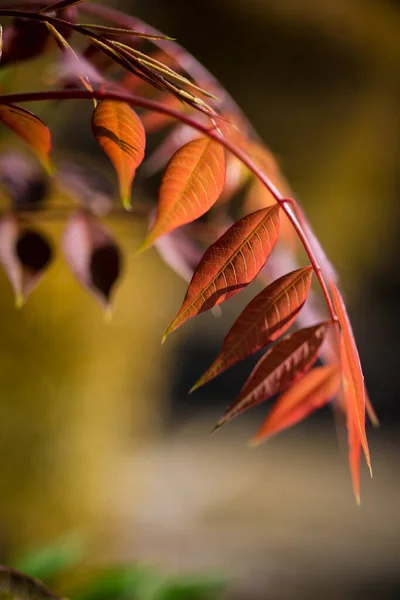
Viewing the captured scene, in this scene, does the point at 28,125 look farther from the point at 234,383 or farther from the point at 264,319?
the point at 234,383

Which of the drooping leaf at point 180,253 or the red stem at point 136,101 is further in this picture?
the drooping leaf at point 180,253

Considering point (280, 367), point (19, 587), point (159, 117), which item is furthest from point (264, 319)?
point (159, 117)

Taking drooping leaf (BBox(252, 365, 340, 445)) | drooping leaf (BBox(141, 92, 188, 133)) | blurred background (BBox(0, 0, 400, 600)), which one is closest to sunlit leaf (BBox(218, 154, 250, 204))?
drooping leaf (BBox(141, 92, 188, 133))

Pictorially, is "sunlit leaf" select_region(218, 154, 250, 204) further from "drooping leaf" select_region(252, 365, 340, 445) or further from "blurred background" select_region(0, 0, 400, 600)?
"blurred background" select_region(0, 0, 400, 600)

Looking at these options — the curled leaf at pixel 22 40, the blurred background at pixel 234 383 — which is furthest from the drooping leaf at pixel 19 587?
the blurred background at pixel 234 383

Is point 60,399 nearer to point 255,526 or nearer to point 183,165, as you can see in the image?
point 183,165

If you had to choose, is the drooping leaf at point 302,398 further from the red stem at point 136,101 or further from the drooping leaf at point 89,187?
the drooping leaf at point 89,187
